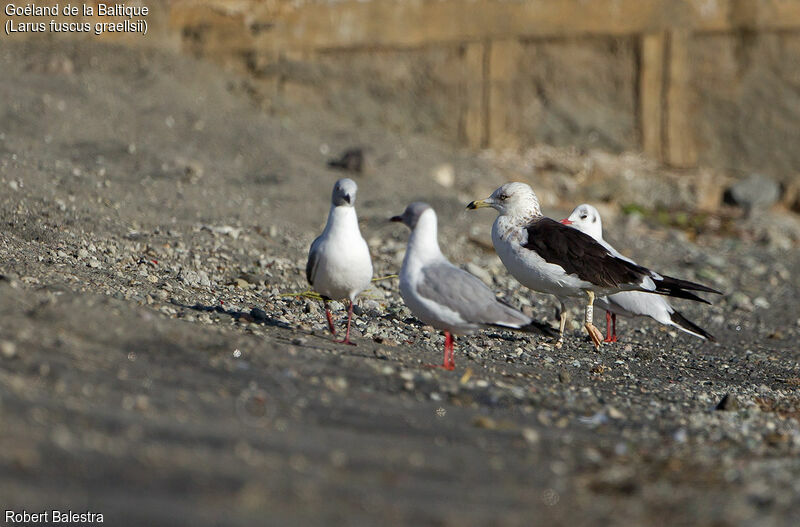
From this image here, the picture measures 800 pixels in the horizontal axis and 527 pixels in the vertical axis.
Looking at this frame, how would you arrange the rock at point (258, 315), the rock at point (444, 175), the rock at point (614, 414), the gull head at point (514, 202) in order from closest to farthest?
1. the rock at point (614, 414)
2. the rock at point (258, 315)
3. the gull head at point (514, 202)
4. the rock at point (444, 175)

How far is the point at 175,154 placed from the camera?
452 inches

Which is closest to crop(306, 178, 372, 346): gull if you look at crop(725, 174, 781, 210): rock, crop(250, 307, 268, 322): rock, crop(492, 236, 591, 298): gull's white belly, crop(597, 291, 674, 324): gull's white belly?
crop(250, 307, 268, 322): rock

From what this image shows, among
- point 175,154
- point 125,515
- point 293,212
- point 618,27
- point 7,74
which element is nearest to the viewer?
point 125,515

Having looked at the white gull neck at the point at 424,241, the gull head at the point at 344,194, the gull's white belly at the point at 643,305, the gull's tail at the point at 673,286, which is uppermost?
the gull head at the point at 344,194

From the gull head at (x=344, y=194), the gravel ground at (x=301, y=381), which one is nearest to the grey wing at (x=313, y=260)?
the gull head at (x=344, y=194)

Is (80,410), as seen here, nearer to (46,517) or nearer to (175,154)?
(46,517)

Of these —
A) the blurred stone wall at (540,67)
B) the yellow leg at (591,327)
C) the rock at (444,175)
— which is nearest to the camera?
the yellow leg at (591,327)

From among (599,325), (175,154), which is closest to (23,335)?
(599,325)

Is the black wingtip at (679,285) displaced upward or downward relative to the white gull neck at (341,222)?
downward

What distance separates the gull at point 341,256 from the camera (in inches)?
225

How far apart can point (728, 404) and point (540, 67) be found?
10.3m

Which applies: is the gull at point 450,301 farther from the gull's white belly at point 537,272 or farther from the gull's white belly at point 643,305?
the gull's white belly at point 643,305

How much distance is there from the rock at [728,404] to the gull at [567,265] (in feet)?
5.14

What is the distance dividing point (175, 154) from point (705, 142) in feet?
26.4
